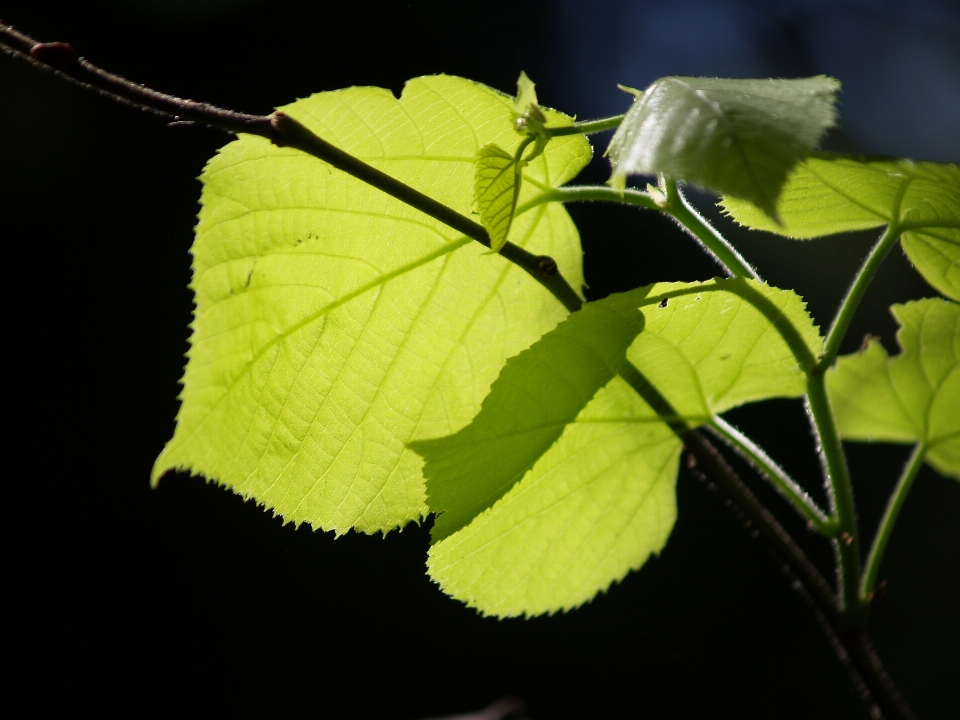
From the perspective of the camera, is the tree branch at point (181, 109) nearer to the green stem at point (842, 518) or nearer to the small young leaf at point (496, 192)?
the small young leaf at point (496, 192)

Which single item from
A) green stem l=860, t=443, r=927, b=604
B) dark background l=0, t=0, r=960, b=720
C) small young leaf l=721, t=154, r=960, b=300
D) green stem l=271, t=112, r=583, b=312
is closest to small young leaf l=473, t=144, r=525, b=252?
green stem l=271, t=112, r=583, b=312

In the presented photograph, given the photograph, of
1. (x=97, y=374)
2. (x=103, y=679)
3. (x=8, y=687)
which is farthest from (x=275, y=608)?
(x=97, y=374)

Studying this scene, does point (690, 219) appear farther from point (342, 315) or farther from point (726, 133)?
point (342, 315)

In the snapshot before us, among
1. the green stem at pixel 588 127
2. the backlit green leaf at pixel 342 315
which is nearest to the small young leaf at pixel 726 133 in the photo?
the green stem at pixel 588 127

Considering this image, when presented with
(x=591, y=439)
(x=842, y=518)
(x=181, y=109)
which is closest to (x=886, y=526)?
(x=842, y=518)

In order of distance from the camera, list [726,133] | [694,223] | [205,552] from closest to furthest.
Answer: [726,133], [694,223], [205,552]

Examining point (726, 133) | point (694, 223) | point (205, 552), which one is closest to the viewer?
point (726, 133)
